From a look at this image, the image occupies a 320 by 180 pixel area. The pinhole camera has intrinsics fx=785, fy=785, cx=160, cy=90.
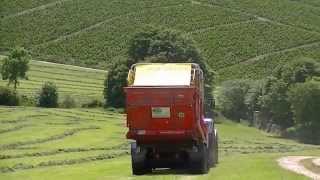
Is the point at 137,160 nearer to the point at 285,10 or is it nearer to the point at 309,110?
the point at 309,110

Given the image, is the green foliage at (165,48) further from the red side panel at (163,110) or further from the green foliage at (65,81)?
the red side panel at (163,110)

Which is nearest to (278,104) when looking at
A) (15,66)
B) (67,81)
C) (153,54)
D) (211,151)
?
(153,54)

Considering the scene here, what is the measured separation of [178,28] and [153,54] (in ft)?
150

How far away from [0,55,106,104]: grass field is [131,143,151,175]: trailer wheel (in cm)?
7664

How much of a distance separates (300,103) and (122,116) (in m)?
22.8

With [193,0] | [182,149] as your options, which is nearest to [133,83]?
[182,149]

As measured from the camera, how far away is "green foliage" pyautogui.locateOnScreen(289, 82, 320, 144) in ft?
322

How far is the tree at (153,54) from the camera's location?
112 metres

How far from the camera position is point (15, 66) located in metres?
111

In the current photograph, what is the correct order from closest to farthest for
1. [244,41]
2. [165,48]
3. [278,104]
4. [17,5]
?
[278,104] → [165,48] → [244,41] → [17,5]

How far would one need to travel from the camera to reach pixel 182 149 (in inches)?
1443

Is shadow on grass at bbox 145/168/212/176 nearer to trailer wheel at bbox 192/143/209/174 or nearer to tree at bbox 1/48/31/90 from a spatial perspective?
trailer wheel at bbox 192/143/209/174

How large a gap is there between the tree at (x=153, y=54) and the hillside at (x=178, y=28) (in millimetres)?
A: 23325

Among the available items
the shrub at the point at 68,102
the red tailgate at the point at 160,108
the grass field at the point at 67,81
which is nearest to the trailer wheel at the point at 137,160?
the red tailgate at the point at 160,108
